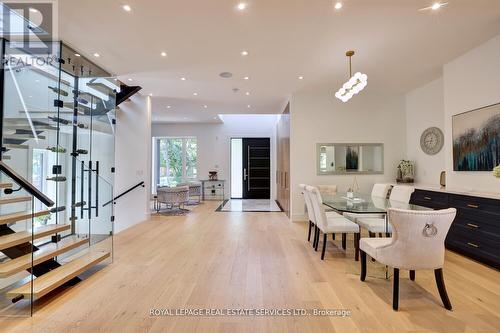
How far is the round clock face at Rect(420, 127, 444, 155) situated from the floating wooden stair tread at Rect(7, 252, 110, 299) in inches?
245

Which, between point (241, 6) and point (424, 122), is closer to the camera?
point (241, 6)

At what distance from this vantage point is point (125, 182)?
17.5 ft

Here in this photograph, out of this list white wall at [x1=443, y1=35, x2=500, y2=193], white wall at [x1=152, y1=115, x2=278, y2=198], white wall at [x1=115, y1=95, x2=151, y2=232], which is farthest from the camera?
white wall at [x1=152, y1=115, x2=278, y2=198]

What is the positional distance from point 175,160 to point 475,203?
9.31m

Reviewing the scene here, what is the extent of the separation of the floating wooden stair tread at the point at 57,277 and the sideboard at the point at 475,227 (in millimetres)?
4900

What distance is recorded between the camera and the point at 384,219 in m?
3.40

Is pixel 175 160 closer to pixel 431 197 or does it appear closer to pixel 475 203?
pixel 431 197

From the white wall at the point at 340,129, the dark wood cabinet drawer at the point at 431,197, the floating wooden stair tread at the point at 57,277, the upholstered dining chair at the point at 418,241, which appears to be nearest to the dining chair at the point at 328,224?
the upholstered dining chair at the point at 418,241

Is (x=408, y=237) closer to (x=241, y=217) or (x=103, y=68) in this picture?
(x=241, y=217)

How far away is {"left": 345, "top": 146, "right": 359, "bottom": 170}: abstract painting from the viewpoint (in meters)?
5.84

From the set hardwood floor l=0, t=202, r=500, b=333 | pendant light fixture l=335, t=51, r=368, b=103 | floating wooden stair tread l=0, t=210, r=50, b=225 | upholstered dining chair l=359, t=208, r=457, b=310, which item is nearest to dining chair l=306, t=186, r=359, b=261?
hardwood floor l=0, t=202, r=500, b=333

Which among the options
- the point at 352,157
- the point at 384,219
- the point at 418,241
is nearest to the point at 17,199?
the point at 418,241

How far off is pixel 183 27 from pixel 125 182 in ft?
11.9

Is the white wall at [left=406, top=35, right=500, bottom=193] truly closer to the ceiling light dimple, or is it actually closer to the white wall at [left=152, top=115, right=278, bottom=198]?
the ceiling light dimple
